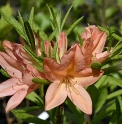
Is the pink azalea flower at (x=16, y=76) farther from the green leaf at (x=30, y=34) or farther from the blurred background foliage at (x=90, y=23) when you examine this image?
the blurred background foliage at (x=90, y=23)

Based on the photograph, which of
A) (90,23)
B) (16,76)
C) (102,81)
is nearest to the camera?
(16,76)

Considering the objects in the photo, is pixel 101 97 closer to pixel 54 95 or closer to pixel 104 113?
pixel 104 113

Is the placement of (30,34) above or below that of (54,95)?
above

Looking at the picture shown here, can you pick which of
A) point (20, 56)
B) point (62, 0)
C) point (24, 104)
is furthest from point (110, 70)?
point (62, 0)

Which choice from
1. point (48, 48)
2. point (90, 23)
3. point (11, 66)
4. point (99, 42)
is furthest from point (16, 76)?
point (90, 23)

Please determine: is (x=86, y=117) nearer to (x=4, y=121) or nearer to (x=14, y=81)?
(x=14, y=81)

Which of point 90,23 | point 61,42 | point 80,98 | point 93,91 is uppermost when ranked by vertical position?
point 61,42

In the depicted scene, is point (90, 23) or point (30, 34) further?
point (90, 23)

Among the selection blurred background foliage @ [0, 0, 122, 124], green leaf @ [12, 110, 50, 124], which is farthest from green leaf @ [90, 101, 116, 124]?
green leaf @ [12, 110, 50, 124]
